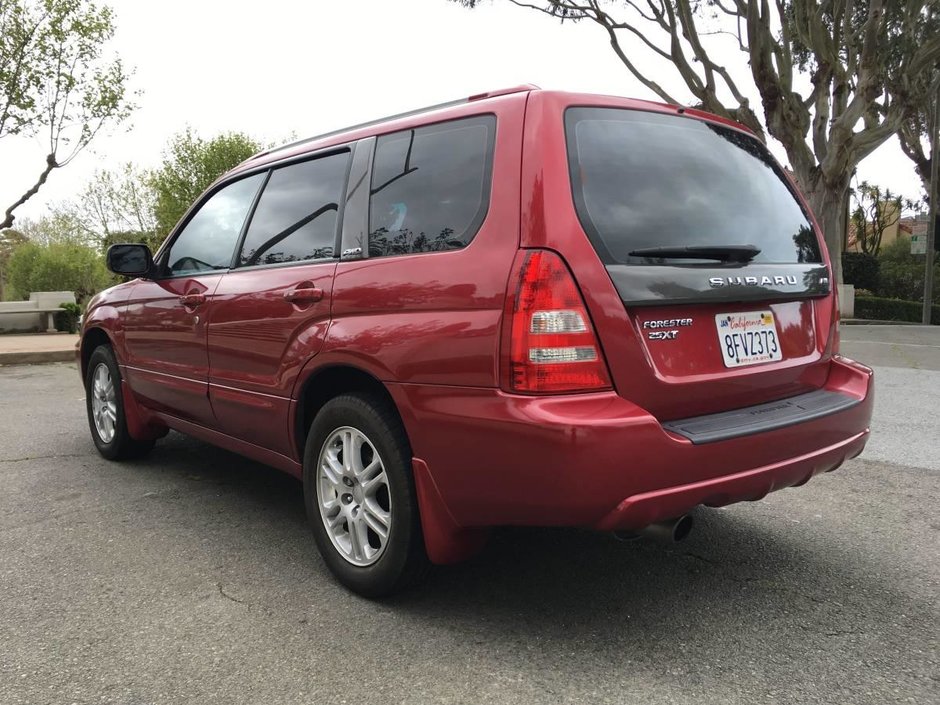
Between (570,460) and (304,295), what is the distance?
1.39 meters

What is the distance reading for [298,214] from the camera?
11.4 ft

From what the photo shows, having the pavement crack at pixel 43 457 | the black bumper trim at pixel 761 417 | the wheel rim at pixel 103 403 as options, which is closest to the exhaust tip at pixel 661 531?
the black bumper trim at pixel 761 417

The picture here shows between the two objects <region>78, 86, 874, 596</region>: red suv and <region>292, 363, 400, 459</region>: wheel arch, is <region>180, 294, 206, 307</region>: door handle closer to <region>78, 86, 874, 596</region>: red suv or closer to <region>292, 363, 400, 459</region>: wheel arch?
<region>78, 86, 874, 596</region>: red suv

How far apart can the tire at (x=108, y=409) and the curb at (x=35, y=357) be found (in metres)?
7.38

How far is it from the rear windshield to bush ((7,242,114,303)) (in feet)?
86.8

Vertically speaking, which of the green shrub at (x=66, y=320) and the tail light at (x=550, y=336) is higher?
the tail light at (x=550, y=336)

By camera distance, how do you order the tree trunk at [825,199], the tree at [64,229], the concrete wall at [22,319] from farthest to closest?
the tree at [64,229] → the concrete wall at [22,319] → the tree trunk at [825,199]

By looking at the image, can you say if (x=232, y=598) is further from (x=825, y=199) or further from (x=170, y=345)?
(x=825, y=199)

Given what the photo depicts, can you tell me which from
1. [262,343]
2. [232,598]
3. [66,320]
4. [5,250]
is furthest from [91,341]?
[5,250]

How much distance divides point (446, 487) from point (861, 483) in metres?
3.14

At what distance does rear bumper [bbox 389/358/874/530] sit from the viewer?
227 centimetres

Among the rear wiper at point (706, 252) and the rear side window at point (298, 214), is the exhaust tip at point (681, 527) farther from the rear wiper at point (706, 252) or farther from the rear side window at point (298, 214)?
the rear side window at point (298, 214)

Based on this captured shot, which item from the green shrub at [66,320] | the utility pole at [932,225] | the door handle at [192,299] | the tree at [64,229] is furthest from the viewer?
the tree at [64,229]

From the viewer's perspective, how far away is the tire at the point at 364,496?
8.92ft
